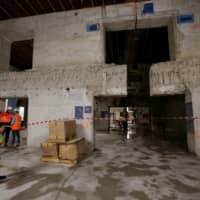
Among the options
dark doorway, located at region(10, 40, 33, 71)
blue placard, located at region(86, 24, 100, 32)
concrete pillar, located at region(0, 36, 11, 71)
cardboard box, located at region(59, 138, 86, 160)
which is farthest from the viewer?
dark doorway, located at region(10, 40, 33, 71)

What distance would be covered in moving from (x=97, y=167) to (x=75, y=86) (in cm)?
285

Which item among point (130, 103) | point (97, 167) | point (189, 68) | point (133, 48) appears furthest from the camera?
point (130, 103)

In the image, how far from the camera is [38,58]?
5.57 m

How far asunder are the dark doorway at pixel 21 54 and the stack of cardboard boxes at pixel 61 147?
18.6 feet

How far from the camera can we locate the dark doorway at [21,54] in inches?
297

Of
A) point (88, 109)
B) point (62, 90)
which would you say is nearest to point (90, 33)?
point (62, 90)

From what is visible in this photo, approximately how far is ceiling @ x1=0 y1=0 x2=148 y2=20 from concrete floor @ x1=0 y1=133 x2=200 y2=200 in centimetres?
544

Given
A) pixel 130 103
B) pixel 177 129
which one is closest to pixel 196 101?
pixel 177 129

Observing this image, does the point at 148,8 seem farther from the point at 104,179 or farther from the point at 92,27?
the point at 104,179

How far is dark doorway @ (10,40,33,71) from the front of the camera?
7551 mm

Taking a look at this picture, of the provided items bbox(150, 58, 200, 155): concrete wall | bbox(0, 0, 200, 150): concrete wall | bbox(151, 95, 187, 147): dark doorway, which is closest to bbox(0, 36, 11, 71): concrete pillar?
bbox(0, 0, 200, 150): concrete wall

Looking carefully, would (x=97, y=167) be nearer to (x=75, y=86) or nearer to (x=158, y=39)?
(x=75, y=86)

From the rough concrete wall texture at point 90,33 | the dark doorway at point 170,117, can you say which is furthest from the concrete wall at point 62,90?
the dark doorway at point 170,117

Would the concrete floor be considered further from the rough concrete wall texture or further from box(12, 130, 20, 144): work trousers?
the rough concrete wall texture
